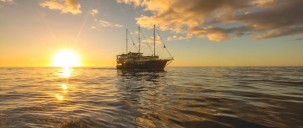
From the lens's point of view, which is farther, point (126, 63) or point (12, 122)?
point (126, 63)

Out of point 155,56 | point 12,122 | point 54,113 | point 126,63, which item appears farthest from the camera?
point 126,63

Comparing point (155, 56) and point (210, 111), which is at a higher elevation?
point (155, 56)

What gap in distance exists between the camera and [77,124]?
6.65 meters

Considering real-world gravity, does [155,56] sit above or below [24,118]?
above

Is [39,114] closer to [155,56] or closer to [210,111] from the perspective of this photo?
[210,111]

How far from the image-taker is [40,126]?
6.38 metres

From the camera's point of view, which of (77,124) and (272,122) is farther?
(272,122)

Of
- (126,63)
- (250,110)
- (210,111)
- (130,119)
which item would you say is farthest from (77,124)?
(126,63)

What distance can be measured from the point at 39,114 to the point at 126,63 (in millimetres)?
93515

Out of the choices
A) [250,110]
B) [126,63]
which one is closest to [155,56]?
[126,63]

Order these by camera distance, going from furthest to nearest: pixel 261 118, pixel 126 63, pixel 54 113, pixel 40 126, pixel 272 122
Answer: pixel 126 63 < pixel 54 113 < pixel 261 118 < pixel 272 122 < pixel 40 126

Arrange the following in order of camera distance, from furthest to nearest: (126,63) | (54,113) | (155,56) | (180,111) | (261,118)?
(126,63)
(155,56)
(180,111)
(54,113)
(261,118)

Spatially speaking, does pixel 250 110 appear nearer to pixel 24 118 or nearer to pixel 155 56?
pixel 24 118

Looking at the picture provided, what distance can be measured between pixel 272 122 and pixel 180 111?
3.41m
